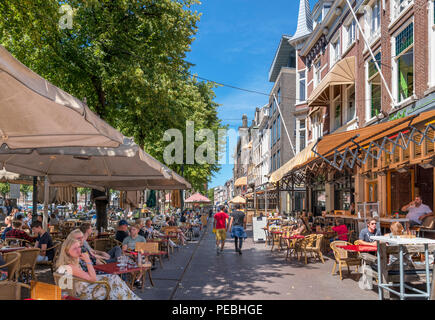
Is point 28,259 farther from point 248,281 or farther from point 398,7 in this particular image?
point 398,7

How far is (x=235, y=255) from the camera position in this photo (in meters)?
13.6

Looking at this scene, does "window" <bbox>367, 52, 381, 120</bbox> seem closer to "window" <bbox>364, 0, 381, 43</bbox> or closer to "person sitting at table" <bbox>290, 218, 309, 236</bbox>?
"window" <bbox>364, 0, 381, 43</bbox>

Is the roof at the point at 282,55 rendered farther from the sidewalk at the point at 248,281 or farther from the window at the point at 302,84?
the sidewalk at the point at 248,281

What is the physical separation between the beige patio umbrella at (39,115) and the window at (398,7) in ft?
41.5

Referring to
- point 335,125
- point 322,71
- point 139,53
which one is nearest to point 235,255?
point 139,53

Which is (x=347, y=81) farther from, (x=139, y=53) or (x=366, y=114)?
(x=139, y=53)

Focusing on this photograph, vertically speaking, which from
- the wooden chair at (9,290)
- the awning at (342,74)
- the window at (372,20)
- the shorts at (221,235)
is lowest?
the shorts at (221,235)

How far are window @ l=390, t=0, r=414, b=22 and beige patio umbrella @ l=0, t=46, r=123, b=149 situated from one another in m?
12.6

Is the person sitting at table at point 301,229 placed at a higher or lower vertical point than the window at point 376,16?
lower

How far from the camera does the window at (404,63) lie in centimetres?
1302

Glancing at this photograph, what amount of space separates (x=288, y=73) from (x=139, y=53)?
26.3 m

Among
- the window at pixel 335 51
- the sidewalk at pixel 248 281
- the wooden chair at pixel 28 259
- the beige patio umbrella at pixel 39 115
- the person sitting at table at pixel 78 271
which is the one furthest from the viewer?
the window at pixel 335 51

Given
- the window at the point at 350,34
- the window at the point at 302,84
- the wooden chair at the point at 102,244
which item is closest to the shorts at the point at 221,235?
the wooden chair at the point at 102,244
